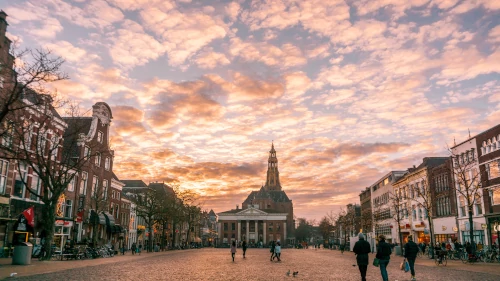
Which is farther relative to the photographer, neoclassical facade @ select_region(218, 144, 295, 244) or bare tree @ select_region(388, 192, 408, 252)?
neoclassical facade @ select_region(218, 144, 295, 244)

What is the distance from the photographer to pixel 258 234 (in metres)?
151

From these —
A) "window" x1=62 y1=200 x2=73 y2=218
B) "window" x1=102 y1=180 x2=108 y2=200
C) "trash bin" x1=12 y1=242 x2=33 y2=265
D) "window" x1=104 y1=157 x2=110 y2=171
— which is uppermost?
"window" x1=104 y1=157 x2=110 y2=171

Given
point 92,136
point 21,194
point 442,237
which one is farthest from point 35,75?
point 442,237

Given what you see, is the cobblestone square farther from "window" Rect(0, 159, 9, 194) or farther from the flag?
"window" Rect(0, 159, 9, 194)

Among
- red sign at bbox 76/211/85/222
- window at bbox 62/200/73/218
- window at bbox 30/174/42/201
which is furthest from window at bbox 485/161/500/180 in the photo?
window at bbox 30/174/42/201

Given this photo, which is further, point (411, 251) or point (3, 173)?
point (3, 173)

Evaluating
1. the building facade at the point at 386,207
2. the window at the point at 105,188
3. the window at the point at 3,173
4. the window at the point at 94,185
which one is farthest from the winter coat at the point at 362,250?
the building facade at the point at 386,207

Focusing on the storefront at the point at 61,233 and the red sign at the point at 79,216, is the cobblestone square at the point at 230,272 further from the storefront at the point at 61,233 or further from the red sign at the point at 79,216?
the storefront at the point at 61,233

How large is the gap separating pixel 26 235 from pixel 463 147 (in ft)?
173

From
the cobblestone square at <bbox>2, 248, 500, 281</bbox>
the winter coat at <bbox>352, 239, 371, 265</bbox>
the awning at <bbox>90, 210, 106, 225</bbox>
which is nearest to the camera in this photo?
the winter coat at <bbox>352, 239, 371, 265</bbox>

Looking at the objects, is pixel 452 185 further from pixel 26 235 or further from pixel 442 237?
pixel 26 235

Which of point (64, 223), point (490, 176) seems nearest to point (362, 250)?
point (64, 223)

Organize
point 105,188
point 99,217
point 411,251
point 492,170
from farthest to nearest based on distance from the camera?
point 105,188, point 99,217, point 492,170, point 411,251

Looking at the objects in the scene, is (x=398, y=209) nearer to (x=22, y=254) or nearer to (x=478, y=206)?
(x=478, y=206)
